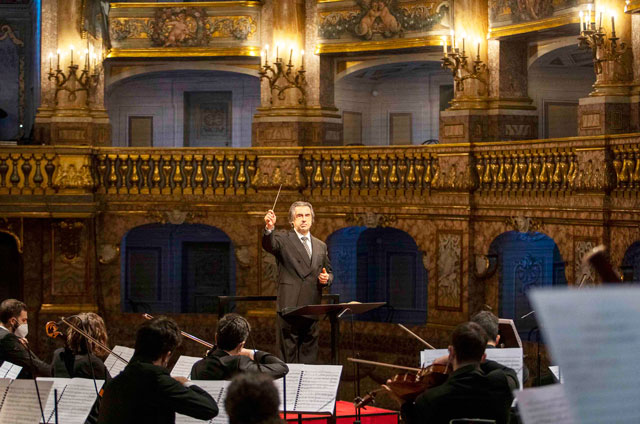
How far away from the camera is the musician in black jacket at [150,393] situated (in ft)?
16.2

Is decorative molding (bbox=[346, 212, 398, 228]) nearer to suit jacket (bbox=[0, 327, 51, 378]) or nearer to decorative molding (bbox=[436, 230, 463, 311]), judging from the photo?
decorative molding (bbox=[436, 230, 463, 311])

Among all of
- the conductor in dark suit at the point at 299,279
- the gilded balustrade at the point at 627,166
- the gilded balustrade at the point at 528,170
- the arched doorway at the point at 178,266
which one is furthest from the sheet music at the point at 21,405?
the arched doorway at the point at 178,266

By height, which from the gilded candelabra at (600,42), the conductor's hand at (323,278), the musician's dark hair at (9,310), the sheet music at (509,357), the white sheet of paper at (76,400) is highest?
the gilded candelabra at (600,42)

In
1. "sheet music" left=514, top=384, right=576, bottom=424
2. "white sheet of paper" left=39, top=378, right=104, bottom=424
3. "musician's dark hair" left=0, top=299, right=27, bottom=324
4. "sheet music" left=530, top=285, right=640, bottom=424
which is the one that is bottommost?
"white sheet of paper" left=39, top=378, right=104, bottom=424

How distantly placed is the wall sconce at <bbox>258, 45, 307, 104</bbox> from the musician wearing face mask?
792cm

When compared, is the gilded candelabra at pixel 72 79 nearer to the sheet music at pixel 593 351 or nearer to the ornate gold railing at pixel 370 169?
the ornate gold railing at pixel 370 169

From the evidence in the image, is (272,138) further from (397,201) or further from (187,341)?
(187,341)

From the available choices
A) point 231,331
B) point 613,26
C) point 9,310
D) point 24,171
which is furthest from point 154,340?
point 24,171

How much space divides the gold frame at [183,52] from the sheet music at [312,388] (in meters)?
10.7

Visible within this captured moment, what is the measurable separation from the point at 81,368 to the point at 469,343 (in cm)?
283

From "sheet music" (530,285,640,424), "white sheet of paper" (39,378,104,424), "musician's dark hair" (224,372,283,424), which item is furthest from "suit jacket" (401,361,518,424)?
"sheet music" (530,285,640,424)

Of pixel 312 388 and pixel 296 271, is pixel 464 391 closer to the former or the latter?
pixel 312 388

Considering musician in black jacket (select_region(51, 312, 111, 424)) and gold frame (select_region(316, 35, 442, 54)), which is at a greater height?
gold frame (select_region(316, 35, 442, 54))

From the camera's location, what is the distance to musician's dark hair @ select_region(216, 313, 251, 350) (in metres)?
5.89
